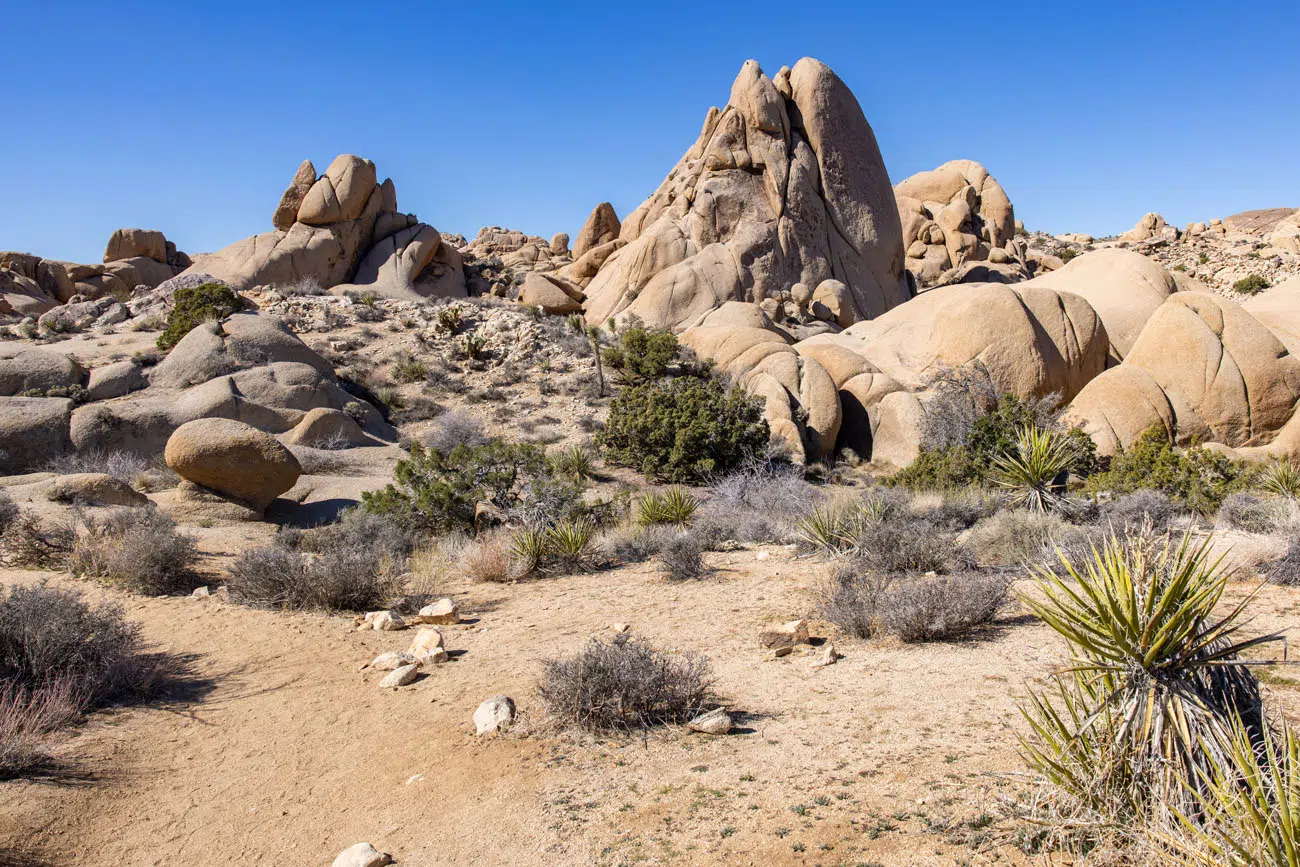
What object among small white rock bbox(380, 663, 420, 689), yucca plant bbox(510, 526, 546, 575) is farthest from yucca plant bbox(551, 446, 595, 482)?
small white rock bbox(380, 663, 420, 689)

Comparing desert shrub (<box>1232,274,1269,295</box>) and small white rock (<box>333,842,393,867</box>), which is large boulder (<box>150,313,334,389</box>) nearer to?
small white rock (<box>333,842,393,867</box>)

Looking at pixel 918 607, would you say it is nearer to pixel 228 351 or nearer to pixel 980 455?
pixel 980 455

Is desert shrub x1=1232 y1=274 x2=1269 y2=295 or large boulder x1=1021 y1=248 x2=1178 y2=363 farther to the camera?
desert shrub x1=1232 y1=274 x2=1269 y2=295

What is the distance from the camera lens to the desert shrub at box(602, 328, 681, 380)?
23.5m

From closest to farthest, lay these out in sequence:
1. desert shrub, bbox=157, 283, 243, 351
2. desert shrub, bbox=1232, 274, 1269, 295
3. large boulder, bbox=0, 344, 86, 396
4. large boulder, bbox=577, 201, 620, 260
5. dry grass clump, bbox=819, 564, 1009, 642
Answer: dry grass clump, bbox=819, 564, 1009, 642 < large boulder, bbox=0, 344, 86, 396 < desert shrub, bbox=157, 283, 243, 351 < desert shrub, bbox=1232, 274, 1269, 295 < large boulder, bbox=577, 201, 620, 260

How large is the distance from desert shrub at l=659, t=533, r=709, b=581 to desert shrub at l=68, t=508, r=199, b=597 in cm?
551

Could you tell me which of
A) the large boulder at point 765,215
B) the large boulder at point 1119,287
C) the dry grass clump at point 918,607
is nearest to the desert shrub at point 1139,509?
the dry grass clump at point 918,607

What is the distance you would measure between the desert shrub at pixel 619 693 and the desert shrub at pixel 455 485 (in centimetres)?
777

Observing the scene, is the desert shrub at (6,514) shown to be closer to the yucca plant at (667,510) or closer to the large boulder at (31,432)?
the large boulder at (31,432)

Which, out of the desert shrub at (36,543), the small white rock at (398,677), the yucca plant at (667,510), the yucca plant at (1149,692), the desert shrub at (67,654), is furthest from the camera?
the yucca plant at (667,510)

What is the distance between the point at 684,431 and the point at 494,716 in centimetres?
1287

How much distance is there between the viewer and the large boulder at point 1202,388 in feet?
54.0

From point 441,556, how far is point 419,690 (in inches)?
192

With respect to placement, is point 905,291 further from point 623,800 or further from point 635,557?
point 623,800
